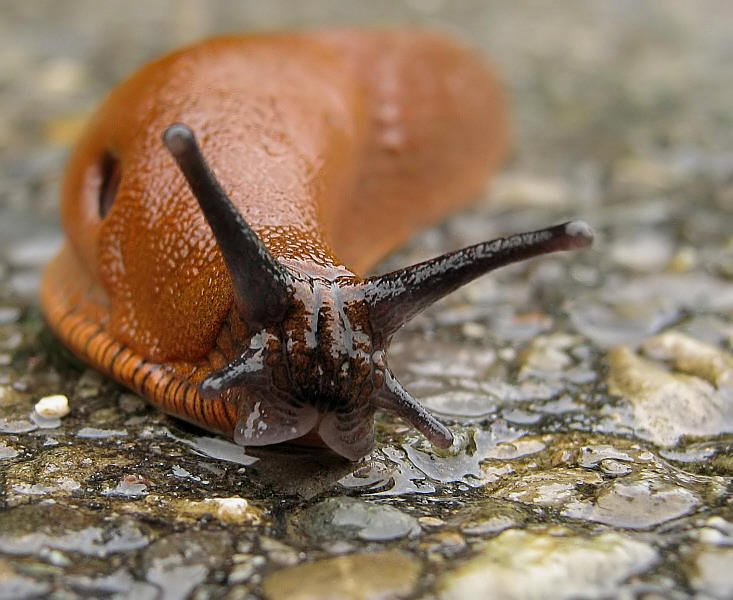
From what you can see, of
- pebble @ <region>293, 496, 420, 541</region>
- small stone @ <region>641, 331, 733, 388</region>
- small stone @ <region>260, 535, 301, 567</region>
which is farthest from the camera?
small stone @ <region>641, 331, 733, 388</region>

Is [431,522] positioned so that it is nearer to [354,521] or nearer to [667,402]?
[354,521]

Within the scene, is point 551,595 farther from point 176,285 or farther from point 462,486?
point 176,285

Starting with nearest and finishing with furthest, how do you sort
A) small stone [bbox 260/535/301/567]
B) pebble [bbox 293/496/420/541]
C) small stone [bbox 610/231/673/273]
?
small stone [bbox 260/535/301/567] → pebble [bbox 293/496/420/541] → small stone [bbox 610/231/673/273]

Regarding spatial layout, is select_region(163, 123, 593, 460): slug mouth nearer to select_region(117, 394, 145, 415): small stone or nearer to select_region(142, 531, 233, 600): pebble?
select_region(142, 531, 233, 600): pebble

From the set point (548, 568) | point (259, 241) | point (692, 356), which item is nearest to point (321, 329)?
point (259, 241)

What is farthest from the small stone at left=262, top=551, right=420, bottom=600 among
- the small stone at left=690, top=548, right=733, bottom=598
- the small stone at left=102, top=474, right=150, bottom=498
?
the small stone at left=690, top=548, right=733, bottom=598

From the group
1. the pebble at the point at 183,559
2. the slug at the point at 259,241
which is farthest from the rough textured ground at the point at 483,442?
the slug at the point at 259,241
